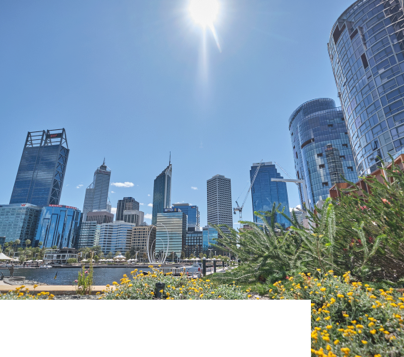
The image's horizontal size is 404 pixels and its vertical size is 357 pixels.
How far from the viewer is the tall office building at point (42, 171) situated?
167050mm

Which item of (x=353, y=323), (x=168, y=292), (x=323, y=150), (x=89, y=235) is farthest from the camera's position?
(x=89, y=235)

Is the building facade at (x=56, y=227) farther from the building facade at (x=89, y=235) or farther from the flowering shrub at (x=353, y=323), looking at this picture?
the flowering shrub at (x=353, y=323)

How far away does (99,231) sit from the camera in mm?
169250

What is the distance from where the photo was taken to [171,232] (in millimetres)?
165750

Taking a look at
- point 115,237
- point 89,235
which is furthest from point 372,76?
point 89,235

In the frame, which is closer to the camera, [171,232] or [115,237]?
[171,232]

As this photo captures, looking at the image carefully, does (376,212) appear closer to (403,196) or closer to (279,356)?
(403,196)

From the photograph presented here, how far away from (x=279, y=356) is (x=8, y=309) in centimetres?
267

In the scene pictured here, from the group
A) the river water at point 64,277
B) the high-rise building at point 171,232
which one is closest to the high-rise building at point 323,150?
the river water at point 64,277

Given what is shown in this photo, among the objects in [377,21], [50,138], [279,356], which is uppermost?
[50,138]

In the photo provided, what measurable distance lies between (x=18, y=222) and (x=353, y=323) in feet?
608

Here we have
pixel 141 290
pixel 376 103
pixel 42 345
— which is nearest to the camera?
pixel 42 345

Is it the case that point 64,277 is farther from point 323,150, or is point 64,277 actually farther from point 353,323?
point 323,150

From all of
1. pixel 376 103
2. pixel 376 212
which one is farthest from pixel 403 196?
pixel 376 103
